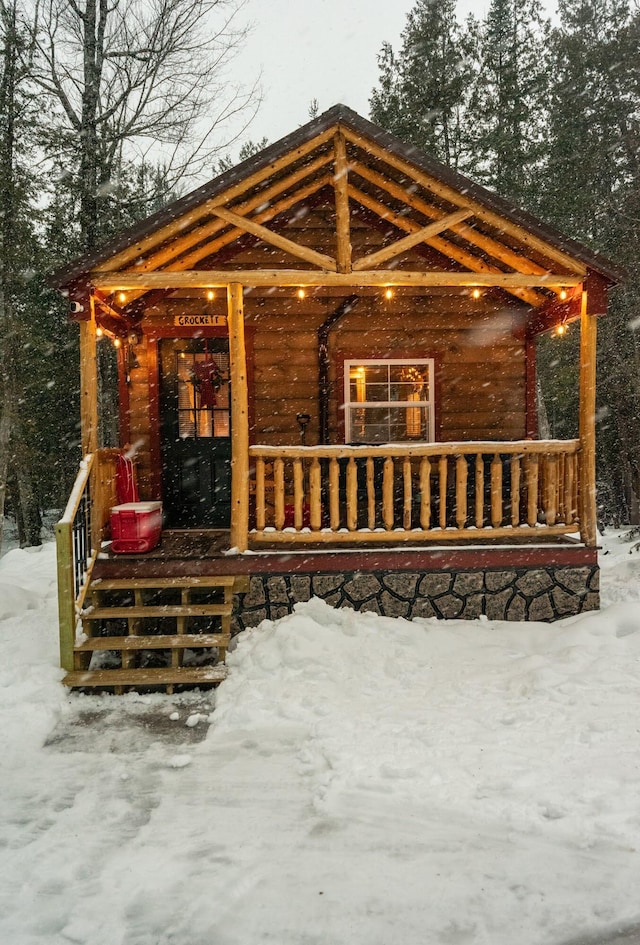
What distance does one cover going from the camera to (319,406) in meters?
8.09

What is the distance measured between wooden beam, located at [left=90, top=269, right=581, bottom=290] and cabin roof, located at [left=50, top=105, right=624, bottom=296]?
16 centimetres

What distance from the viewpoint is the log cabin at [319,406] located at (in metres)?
5.77

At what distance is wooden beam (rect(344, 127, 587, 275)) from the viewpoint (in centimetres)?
591

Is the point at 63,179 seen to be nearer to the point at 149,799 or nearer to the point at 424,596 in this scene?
the point at 424,596

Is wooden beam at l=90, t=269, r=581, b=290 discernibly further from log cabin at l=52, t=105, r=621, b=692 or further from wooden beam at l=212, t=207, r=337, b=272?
wooden beam at l=212, t=207, r=337, b=272

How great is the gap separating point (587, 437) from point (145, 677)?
15.9 feet

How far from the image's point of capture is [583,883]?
2.62 metres

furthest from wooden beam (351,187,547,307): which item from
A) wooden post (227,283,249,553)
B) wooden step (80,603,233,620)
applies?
wooden step (80,603,233,620)

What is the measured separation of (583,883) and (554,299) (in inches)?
259

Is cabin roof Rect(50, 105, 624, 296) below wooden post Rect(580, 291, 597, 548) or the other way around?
the other way around

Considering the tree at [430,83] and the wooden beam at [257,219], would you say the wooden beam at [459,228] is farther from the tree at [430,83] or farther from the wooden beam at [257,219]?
the tree at [430,83]

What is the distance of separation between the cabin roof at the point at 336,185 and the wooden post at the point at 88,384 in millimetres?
434

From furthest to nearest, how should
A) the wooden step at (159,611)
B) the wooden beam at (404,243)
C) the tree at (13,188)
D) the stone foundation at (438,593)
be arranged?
the tree at (13,188) → the stone foundation at (438,593) → the wooden beam at (404,243) → the wooden step at (159,611)

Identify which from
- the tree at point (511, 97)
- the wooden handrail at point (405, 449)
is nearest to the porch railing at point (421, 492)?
the wooden handrail at point (405, 449)
